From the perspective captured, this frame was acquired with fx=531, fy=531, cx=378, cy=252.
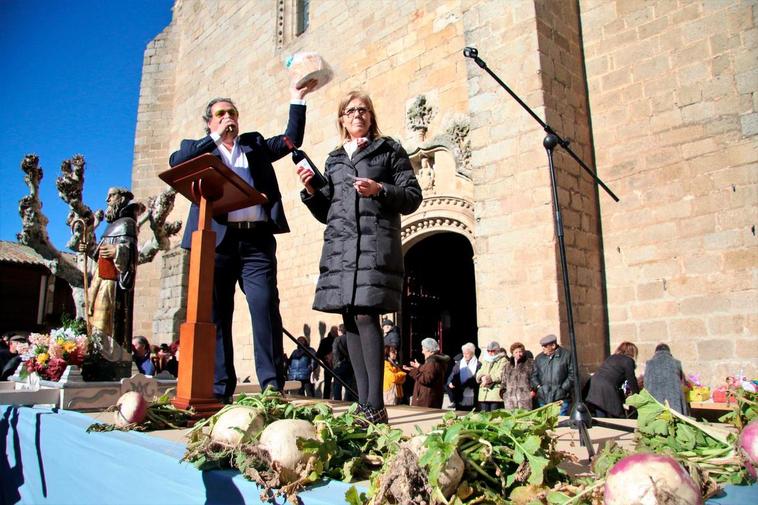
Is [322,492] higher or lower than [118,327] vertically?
lower

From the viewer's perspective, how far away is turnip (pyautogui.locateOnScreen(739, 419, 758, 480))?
4.78ft

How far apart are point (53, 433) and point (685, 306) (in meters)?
5.85

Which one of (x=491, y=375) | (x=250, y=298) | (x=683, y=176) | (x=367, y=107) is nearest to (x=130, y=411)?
(x=250, y=298)

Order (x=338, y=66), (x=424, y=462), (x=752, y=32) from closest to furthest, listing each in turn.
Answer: (x=424, y=462)
(x=752, y=32)
(x=338, y=66)

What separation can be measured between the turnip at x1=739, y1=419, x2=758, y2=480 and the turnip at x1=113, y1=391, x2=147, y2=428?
233cm

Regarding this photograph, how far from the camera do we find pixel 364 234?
2.75 meters

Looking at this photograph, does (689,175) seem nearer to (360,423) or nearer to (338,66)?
(360,423)

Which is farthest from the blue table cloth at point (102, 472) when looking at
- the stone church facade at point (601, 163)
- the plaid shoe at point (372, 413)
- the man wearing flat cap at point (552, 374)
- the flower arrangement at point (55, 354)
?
the stone church facade at point (601, 163)

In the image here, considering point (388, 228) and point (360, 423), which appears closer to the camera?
point (360, 423)

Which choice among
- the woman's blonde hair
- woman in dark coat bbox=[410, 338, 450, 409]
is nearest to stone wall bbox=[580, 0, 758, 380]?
woman in dark coat bbox=[410, 338, 450, 409]

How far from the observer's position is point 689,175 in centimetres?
589

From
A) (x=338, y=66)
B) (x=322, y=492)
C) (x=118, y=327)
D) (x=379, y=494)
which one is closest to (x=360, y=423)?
(x=322, y=492)

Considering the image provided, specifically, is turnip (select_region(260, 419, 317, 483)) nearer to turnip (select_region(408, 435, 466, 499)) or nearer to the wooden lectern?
turnip (select_region(408, 435, 466, 499))

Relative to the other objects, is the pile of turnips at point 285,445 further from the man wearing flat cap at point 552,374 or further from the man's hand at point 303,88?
the man wearing flat cap at point 552,374
